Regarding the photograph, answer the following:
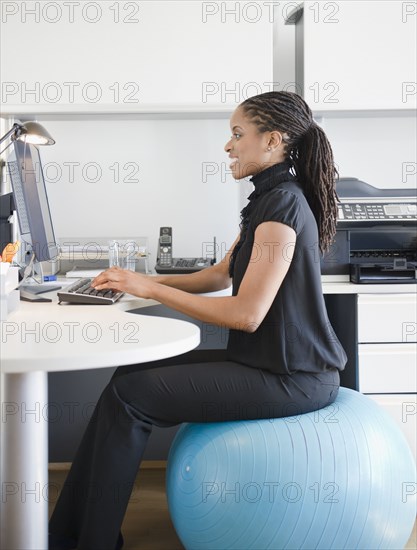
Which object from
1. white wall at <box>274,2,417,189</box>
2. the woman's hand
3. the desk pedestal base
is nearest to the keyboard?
the woman's hand

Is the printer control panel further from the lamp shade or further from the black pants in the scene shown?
the lamp shade

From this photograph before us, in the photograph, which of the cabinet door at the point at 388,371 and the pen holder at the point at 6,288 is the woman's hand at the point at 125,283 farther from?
the cabinet door at the point at 388,371

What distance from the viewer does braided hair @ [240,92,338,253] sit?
6.37 feet

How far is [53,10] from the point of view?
2.69 metres

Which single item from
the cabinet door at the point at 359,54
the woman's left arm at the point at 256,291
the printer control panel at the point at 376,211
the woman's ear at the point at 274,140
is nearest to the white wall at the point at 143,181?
the cabinet door at the point at 359,54

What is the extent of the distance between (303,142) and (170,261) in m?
0.99

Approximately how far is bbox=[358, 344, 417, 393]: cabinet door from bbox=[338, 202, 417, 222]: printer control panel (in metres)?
0.51

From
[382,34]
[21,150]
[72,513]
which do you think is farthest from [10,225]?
[382,34]

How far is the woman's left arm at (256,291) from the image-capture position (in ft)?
5.67

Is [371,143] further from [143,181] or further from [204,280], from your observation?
[204,280]

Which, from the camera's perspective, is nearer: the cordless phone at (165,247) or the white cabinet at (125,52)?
the white cabinet at (125,52)

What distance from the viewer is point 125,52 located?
2.70 m

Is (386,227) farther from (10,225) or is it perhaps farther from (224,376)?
(10,225)

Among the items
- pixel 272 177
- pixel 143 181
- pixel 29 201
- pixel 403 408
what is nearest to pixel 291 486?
pixel 272 177
